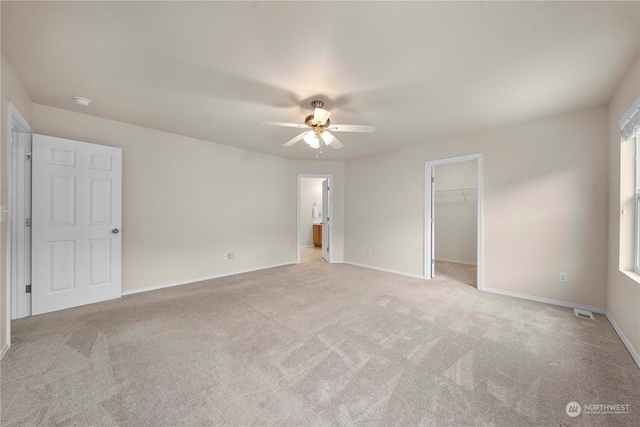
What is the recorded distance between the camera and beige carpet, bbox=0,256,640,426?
4.57ft

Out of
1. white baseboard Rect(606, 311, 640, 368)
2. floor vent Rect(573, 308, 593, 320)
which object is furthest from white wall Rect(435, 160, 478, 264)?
white baseboard Rect(606, 311, 640, 368)

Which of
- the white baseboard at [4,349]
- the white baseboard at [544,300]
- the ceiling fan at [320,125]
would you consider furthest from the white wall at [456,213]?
the white baseboard at [4,349]

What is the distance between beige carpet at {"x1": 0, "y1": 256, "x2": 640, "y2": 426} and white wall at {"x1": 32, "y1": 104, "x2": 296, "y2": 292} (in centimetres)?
87

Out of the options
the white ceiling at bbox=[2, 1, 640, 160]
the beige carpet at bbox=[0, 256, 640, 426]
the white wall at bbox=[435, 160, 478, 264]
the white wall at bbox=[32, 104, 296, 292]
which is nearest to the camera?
the beige carpet at bbox=[0, 256, 640, 426]

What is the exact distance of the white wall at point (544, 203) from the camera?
287 centimetres

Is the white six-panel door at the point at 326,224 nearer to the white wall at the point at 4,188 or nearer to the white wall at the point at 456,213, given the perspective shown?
the white wall at the point at 456,213

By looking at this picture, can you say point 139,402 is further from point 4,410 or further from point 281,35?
point 281,35

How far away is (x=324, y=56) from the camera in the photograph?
1.90 m

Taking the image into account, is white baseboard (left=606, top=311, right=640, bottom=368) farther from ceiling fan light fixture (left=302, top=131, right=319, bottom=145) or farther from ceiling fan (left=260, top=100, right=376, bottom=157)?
ceiling fan light fixture (left=302, top=131, right=319, bottom=145)

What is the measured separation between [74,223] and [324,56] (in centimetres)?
→ 345

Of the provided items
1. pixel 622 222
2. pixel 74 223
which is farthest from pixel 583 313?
pixel 74 223

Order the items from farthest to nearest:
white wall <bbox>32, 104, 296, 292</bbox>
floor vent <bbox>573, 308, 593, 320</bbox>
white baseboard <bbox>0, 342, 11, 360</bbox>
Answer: white wall <bbox>32, 104, 296, 292</bbox>
floor vent <bbox>573, 308, 593, 320</bbox>
white baseboard <bbox>0, 342, 11, 360</bbox>

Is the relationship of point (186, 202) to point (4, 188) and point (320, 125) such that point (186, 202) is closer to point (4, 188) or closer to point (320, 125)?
point (4, 188)

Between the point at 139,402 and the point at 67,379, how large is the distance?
0.67 m
